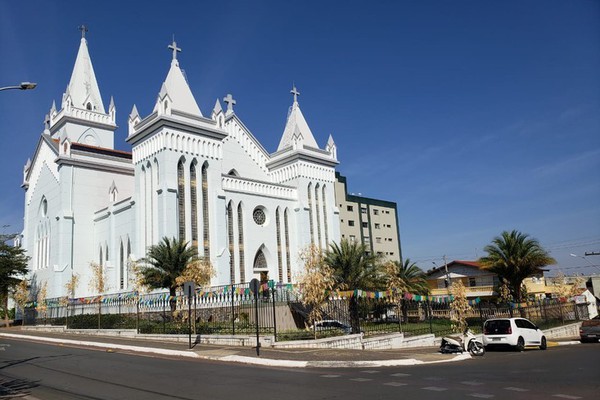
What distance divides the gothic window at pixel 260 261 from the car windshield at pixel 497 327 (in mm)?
25858

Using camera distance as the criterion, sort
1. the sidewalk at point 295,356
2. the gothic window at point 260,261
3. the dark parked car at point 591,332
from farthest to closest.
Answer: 1. the gothic window at point 260,261
2. the dark parked car at point 591,332
3. the sidewalk at point 295,356

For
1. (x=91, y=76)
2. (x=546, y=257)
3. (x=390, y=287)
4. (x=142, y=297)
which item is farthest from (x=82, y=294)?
(x=546, y=257)

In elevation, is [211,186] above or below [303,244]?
above

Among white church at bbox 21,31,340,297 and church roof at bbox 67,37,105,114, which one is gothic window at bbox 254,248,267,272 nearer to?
white church at bbox 21,31,340,297

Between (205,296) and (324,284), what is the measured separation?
12.0 m

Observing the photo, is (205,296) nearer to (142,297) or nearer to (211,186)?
(142,297)

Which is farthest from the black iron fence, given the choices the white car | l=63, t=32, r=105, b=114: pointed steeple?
l=63, t=32, r=105, b=114: pointed steeple

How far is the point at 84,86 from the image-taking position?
58.5 meters

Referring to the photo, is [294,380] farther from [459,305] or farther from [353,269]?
[353,269]

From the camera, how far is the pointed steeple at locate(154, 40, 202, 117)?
4109 centimetres

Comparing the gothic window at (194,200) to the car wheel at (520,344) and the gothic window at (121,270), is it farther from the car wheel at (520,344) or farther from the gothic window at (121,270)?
the car wheel at (520,344)

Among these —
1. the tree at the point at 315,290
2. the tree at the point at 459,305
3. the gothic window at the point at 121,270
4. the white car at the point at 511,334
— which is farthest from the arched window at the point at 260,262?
the white car at the point at 511,334

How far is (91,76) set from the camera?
196 ft

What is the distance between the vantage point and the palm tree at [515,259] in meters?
33.4
